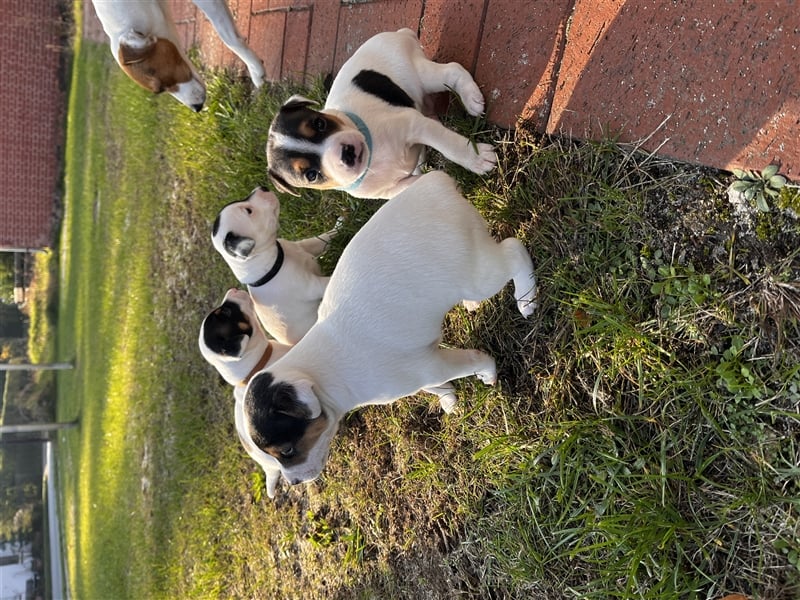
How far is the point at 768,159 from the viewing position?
1710 mm

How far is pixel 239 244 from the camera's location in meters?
2.99

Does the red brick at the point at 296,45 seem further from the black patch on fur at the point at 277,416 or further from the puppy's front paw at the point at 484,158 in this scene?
the black patch on fur at the point at 277,416

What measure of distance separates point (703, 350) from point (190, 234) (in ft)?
14.8

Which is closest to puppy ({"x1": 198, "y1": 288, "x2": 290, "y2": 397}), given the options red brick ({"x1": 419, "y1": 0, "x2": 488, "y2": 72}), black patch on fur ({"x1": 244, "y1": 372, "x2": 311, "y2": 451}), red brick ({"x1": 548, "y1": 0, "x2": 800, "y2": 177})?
black patch on fur ({"x1": 244, "y1": 372, "x2": 311, "y2": 451})

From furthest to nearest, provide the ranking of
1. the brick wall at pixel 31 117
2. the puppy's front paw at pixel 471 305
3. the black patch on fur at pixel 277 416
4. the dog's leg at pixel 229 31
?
the brick wall at pixel 31 117 < the dog's leg at pixel 229 31 < the puppy's front paw at pixel 471 305 < the black patch on fur at pixel 277 416

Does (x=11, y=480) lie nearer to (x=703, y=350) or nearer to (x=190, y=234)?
(x=190, y=234)

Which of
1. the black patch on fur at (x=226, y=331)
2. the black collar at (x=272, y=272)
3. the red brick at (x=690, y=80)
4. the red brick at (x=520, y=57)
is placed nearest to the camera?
the red brick at (x=690, y=80)

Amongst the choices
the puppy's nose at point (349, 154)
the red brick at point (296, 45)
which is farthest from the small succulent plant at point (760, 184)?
the red brick at point (296, 45)

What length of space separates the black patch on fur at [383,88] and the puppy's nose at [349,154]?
0.42 meters

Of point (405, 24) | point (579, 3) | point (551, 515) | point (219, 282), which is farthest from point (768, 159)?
point (219, 282)

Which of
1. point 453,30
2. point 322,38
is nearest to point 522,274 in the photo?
point 453,30

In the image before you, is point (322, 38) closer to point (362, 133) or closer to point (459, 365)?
point (362, 133)

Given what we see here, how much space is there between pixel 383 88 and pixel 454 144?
16.3 inches

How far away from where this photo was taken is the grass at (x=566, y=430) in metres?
1.83
